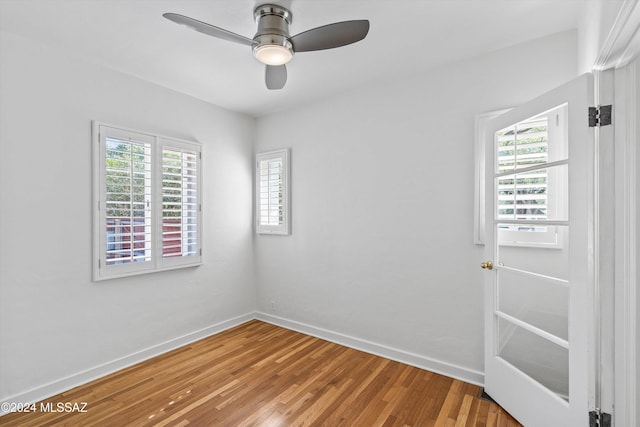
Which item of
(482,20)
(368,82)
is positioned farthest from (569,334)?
(368,82)

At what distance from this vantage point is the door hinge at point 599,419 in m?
1.41

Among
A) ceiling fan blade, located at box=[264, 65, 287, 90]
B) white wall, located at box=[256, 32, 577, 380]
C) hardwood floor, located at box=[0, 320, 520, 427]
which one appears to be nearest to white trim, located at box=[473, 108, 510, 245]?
white wall, located at box=[256, 32, 577, 380]

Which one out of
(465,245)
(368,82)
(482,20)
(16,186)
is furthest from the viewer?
(368,82)

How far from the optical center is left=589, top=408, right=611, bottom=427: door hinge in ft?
4.63

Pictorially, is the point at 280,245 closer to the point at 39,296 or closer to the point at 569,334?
the point at 39,296

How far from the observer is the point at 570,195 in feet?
5.15

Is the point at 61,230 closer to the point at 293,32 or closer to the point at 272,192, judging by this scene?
the point at 272,192

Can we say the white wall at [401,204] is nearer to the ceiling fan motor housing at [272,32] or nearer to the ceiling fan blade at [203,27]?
the ceiling fan motor housing at [272,32]

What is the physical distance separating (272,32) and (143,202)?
75.3 inches

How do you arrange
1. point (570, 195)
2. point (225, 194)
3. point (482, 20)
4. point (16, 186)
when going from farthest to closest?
point (225, 194)
point (16, 186)
point (482, 20)
point (570, 195)

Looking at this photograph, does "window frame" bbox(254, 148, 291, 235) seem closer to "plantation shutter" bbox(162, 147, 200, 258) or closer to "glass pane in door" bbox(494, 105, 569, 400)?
"plantation shutter" bbox(162, 147, 200, 258)

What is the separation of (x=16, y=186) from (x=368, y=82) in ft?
9.48

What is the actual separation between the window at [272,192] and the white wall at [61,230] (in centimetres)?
96

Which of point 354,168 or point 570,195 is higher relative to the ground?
point 354,168
